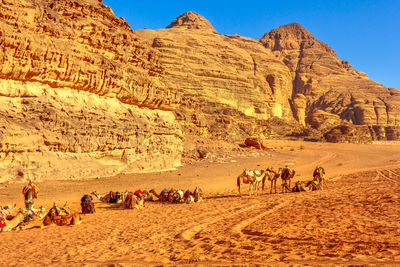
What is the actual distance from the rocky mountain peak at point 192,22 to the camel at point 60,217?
119765 millimetres

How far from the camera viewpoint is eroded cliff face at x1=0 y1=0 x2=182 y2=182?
1486cm

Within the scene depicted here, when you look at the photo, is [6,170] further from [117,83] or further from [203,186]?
[203,186]

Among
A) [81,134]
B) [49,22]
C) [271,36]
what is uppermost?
[271,36]

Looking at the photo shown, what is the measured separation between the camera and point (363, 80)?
13112cm

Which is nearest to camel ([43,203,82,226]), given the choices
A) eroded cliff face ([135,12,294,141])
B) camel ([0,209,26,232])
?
camel ([0,209,26,232])

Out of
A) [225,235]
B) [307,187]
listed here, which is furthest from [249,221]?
[307,187]

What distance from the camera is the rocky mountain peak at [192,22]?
123 metres

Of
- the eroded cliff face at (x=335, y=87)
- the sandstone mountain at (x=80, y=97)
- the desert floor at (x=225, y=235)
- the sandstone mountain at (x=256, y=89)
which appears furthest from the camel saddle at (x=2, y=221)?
the eroded cliff face at (x=335, y=87)

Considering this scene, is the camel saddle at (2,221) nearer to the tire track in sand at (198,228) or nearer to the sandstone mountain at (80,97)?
the tire track in sand at (198,228)

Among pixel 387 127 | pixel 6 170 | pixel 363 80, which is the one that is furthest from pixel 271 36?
pixel 6 170

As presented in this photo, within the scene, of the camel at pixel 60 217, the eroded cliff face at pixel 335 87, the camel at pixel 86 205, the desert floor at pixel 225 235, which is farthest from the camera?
the eroded cliff face at pixel 335 87

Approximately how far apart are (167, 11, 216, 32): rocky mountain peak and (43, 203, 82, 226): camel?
393 ft

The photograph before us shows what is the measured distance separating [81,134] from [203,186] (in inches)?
293

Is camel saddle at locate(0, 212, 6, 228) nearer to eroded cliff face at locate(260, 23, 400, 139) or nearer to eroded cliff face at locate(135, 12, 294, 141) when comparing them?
eroded cliff face at locate(135, 12, 294, 141)
